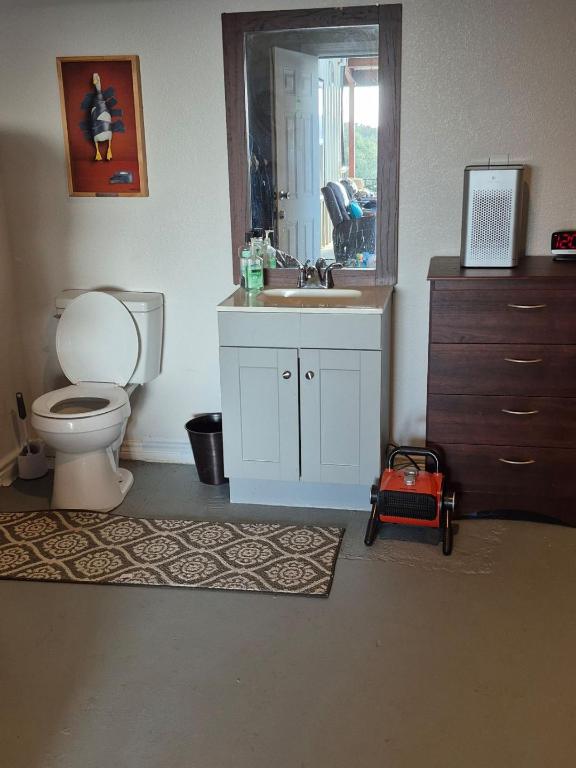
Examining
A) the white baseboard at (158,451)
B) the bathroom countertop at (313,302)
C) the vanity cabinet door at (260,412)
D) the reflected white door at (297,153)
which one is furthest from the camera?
the white baseboard at (158,451)

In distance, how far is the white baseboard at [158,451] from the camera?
12.2 ft

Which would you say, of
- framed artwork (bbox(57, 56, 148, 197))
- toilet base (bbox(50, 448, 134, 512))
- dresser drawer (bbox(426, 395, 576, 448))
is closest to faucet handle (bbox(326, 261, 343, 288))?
dresser drawer (bbox(426, 395, 576, 448))

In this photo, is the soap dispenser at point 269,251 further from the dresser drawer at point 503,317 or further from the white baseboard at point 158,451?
the white baseboard at point 158,451

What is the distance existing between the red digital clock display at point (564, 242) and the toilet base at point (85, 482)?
6.44 feet

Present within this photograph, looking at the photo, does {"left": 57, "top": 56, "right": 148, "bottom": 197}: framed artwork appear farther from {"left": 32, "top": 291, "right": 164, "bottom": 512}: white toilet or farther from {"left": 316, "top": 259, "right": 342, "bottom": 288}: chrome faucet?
{"left": 316, "top": 259, "right": 342, "bottom": 288}: chrome faucet

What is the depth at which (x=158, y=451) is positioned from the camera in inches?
147

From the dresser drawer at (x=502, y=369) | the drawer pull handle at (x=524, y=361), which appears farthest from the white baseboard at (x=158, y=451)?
the drawer pull handle at (x=524, y=361)

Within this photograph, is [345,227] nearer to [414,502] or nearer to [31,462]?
[414,502]

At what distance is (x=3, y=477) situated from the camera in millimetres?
3494

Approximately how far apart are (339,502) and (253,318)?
83 cm

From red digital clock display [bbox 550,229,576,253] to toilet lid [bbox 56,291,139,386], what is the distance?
1.75 meters

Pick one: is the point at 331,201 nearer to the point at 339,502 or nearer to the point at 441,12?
the point at 441,12

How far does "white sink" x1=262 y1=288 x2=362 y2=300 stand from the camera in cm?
324

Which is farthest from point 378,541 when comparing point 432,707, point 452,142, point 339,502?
point 452,142
